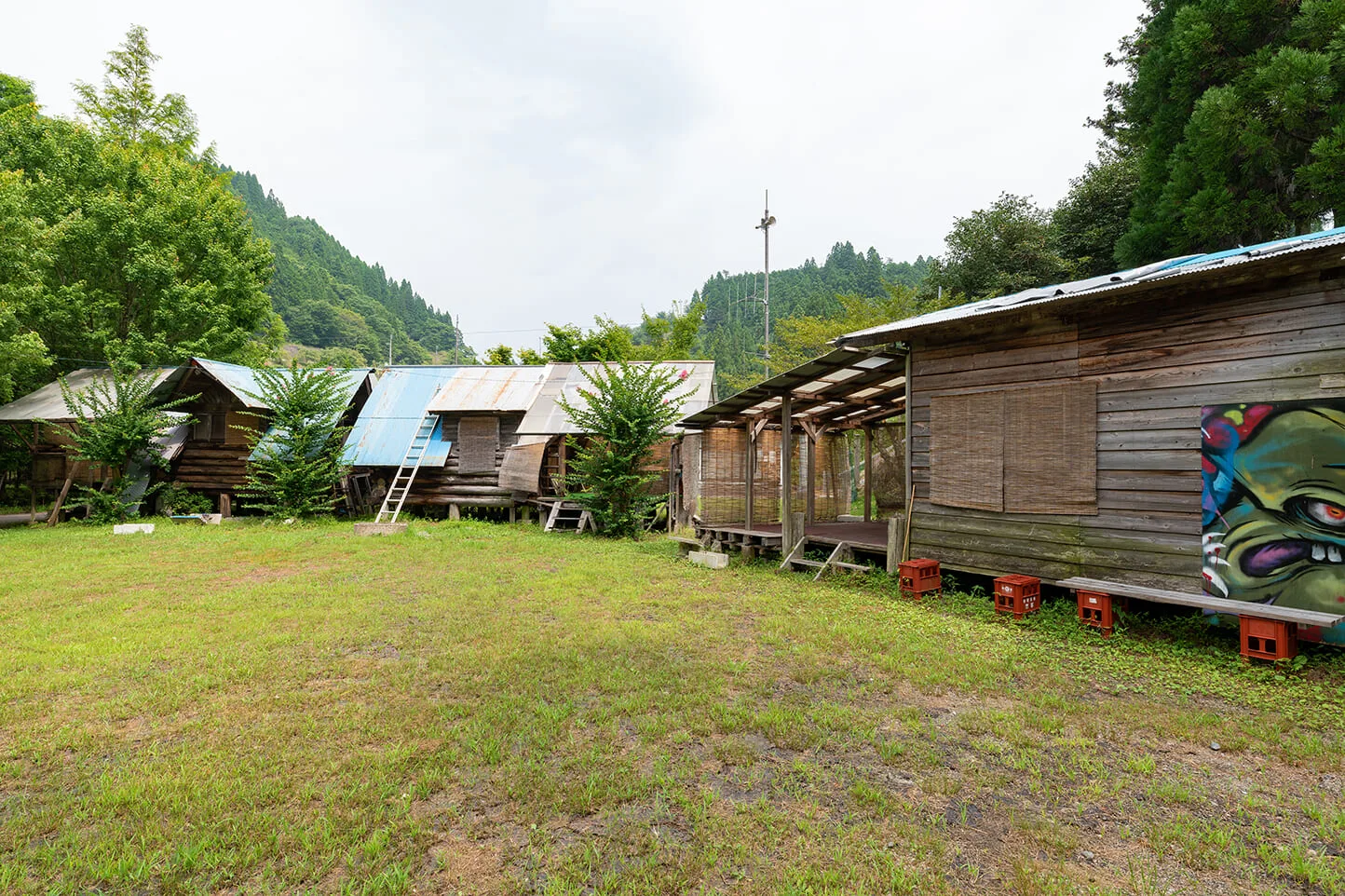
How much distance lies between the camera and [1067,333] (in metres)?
7.15

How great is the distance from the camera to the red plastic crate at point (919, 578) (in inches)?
311

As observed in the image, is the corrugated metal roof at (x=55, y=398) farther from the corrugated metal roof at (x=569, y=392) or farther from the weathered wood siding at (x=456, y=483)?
the corrugated metal roof at (x=569, y=392)

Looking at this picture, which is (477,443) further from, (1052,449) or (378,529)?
(1052,449)

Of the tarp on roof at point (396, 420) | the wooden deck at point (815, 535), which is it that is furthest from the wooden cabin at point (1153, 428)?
the tarp on roof at point (396, 420)

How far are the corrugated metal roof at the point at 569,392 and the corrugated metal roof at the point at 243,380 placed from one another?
6.21 m

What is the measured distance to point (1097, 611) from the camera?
6391 millimetres

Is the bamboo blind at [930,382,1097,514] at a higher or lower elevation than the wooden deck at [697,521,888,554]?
higher

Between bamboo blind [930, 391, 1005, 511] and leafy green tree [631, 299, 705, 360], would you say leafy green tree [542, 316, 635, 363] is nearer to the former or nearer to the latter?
leafy green tree [631, 299, 705, 360]

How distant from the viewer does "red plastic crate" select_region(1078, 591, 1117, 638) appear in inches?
244

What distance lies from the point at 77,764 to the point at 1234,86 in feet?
67.5

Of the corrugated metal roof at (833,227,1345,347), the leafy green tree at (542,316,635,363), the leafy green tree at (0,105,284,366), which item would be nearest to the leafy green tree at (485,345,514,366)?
the leafy green tree at (542,316,635,363)

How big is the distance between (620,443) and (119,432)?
13747 millimetres

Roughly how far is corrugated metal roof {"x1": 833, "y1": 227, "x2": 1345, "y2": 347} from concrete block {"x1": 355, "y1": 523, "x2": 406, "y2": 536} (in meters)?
11.9

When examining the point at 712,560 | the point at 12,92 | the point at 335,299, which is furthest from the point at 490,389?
the point at 335,299
